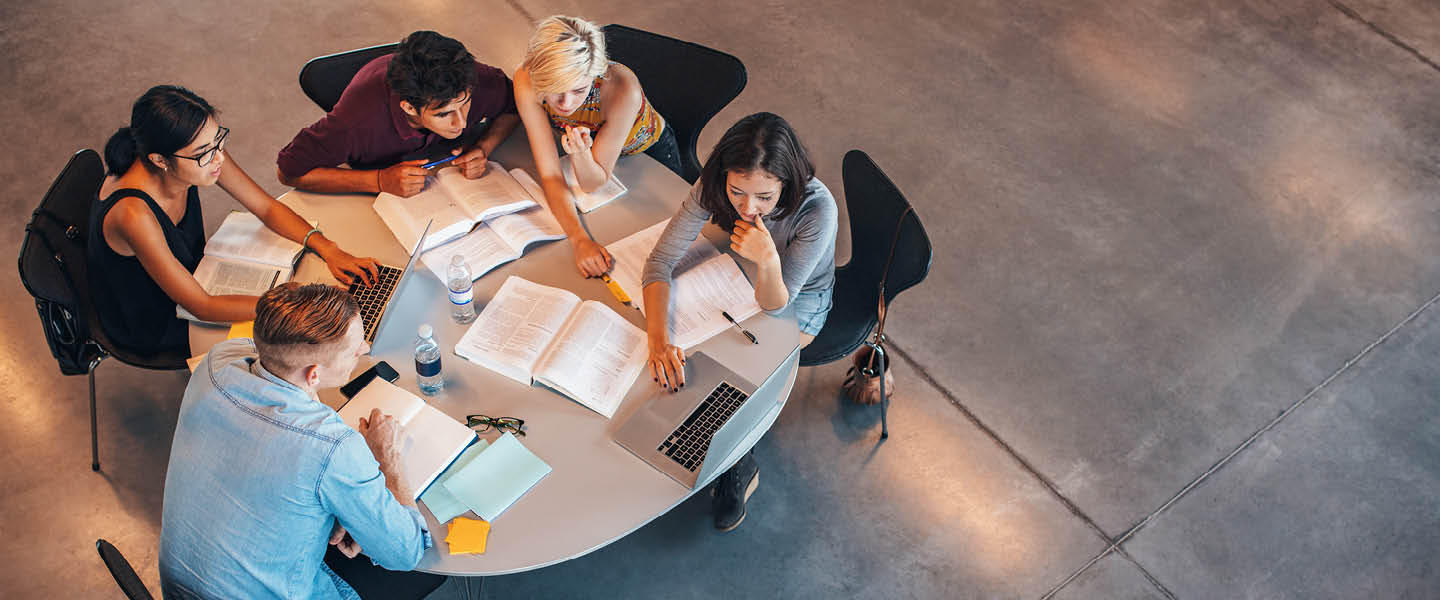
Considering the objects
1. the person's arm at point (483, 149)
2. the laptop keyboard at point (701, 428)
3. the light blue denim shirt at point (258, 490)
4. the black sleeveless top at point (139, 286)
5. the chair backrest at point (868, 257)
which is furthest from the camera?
the person's arm at point (483, 149)

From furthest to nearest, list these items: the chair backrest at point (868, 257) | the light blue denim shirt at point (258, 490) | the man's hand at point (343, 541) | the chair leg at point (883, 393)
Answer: the chair leg at point (883, 393) → the chair backrest at point (868, 257) → the man's hand at point (343, 541) → the light blue denim shirt at point (258, 490)

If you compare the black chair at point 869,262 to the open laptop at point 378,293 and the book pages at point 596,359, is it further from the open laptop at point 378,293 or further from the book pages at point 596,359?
the open laptop at point 378,293

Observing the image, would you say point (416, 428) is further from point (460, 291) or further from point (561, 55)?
point (561, 55)

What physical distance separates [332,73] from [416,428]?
1442mm

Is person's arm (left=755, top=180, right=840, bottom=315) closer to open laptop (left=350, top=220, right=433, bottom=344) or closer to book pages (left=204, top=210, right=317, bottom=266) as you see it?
open laptop (left=350, top=220, right=433, bottom=344)

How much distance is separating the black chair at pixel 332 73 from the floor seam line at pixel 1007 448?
217cm

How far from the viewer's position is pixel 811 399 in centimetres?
377

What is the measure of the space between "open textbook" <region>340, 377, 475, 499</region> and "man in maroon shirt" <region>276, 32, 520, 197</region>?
28.8 inches

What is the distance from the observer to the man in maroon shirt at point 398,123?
2910mm

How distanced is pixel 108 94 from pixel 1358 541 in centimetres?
540

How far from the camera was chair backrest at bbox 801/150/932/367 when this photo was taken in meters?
3.03

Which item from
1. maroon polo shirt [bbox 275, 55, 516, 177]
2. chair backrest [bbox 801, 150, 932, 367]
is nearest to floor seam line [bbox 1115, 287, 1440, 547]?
chair backrest [bbox 801, 150, 932, 367]

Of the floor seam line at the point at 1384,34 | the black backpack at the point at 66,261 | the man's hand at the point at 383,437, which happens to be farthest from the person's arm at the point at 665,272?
the floor seam line at the point at 1384,34

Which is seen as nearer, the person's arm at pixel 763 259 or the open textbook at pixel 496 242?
the person's arm at pixel 763 259
